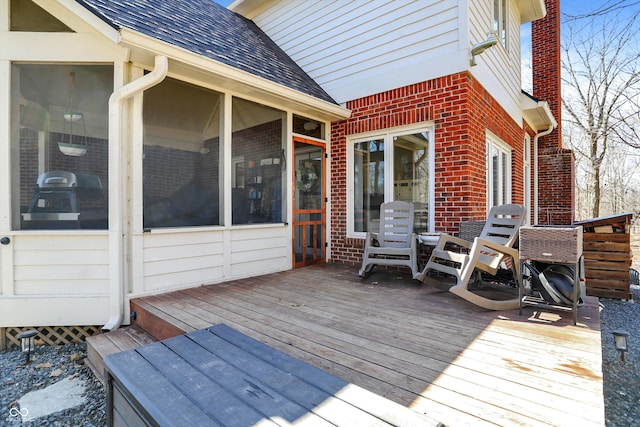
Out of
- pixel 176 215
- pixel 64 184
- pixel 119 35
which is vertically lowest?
pixel 176 215

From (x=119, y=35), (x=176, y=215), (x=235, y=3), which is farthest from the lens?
(x=235, y=3)

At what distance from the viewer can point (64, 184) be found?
3.14 metres

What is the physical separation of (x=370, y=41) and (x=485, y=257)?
11.7ft

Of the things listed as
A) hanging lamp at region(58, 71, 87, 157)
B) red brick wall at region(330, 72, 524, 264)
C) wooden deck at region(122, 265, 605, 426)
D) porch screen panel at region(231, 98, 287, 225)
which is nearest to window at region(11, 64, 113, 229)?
hanging lamp at region(58, 71, 87, 157)

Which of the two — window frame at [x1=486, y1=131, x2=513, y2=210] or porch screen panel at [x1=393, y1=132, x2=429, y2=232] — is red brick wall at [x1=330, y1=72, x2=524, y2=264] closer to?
porch screen panel at [x1=393, y1=132, x2=429, y2=232]

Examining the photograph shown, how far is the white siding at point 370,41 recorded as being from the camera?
4.18 meters

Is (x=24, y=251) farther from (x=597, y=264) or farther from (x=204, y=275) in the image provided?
(x=597, y=264)

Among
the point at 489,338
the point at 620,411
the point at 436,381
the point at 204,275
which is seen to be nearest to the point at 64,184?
the point at 204,275

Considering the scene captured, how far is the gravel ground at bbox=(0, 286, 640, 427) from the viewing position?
86.0 inches

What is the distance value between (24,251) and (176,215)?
139 cm

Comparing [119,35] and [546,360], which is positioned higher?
[119,35]

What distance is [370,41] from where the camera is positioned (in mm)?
4906

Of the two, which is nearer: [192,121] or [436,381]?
[436,381]

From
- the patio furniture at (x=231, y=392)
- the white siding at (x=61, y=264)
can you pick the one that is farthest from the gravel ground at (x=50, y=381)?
the patio furniture at (x=231, y=392)
